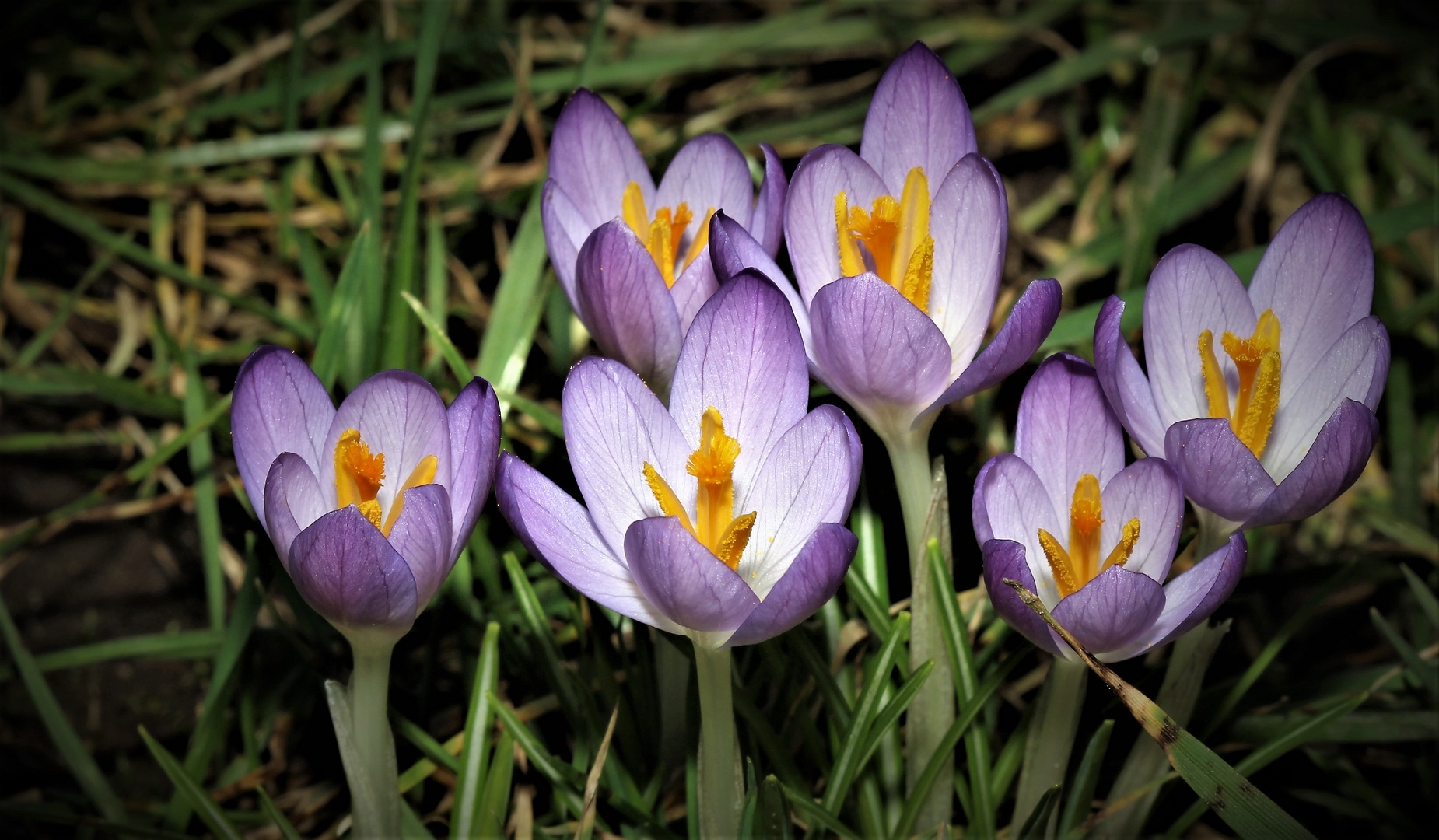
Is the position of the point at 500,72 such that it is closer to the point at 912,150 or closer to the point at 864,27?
the point at 864,27

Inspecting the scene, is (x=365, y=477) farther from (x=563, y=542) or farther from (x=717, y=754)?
(x=717, y=754)

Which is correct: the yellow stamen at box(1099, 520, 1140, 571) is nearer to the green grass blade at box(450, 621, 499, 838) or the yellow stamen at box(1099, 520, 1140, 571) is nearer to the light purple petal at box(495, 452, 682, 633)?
the light purple petal at box(495, 452, 682, 633)

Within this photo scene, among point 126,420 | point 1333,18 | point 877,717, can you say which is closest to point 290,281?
point 126,420

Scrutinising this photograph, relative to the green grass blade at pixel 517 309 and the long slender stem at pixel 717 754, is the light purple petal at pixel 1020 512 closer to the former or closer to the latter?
the long slender stem at pixel 717 754

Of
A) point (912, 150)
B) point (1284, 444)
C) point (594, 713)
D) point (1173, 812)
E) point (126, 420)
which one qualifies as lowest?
point (1173, 812)

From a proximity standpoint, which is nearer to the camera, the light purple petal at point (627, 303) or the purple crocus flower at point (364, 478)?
the purple crocus flower at point (364, 478)

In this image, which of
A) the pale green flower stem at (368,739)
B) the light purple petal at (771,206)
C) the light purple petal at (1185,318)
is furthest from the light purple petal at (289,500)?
the light purple petal at (1185,318)

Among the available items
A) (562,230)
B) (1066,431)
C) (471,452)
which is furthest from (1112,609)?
(562,230)
